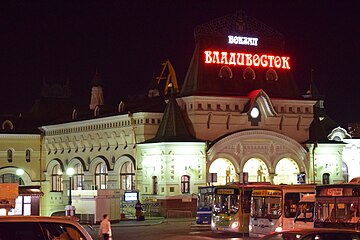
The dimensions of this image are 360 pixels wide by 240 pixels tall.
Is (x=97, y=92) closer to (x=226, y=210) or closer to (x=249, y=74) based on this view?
(x=249, y=74)

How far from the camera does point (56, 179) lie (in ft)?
271

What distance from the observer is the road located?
137ft

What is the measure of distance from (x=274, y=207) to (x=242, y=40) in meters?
36.5

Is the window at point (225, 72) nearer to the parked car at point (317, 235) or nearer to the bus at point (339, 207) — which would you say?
the bus at point (339, 207)

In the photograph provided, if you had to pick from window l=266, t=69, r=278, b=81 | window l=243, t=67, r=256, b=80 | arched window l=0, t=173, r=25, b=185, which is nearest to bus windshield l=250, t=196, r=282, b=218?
window l=243, t=67, r=256, b=80

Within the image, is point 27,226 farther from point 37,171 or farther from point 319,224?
point 37,171

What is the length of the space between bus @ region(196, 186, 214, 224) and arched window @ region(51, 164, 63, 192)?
3394 cm

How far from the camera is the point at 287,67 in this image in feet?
243

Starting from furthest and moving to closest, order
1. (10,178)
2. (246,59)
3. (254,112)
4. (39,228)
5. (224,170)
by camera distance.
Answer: (10,178) < (246,59) < (254,112) < (224,170) < (39,228)

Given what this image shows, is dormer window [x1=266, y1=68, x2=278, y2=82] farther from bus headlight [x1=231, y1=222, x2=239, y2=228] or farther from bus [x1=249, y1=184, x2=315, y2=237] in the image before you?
bus [x1=249, y1=184, x2=315, y2=237]

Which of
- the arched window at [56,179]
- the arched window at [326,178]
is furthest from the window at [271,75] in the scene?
the arched window at [56,179]

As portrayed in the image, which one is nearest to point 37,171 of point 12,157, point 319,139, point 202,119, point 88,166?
point 12,157

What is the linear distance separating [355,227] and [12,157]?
60661mm

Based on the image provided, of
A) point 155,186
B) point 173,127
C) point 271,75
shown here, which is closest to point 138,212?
point 155,186
